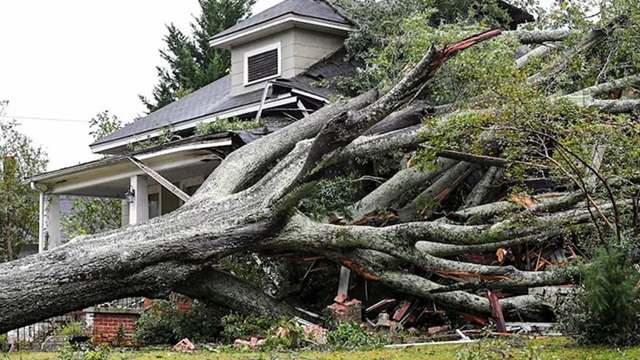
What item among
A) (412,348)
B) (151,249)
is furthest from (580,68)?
(151,249)

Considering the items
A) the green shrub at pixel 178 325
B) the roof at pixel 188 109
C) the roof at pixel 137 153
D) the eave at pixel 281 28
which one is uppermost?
the eave at pixel 281 28

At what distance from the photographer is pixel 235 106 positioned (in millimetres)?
17562

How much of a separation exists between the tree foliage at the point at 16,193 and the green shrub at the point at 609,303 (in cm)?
1892

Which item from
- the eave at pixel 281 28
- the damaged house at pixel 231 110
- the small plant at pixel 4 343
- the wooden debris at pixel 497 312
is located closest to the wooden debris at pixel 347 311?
the wooden debris at pixel 497 312

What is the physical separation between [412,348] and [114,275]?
368 centimetres

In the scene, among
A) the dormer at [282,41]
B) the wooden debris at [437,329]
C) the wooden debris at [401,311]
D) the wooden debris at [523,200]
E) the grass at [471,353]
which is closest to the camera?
the grass at [471,353]

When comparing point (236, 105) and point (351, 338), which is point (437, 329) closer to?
point (351, 338)

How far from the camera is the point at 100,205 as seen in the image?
23922 mm

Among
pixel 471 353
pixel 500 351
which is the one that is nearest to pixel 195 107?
pixel 500 351

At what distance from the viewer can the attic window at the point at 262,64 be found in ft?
60.3

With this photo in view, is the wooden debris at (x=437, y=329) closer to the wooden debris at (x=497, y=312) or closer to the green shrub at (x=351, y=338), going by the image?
the wooden debris at (x=497, y=312)

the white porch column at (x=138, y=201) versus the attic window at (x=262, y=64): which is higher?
the attic window at (x=262, y=64)

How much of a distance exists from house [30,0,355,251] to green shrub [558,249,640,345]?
8888 mm

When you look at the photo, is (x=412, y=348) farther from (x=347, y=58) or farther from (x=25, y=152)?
(x=25, y=152)
